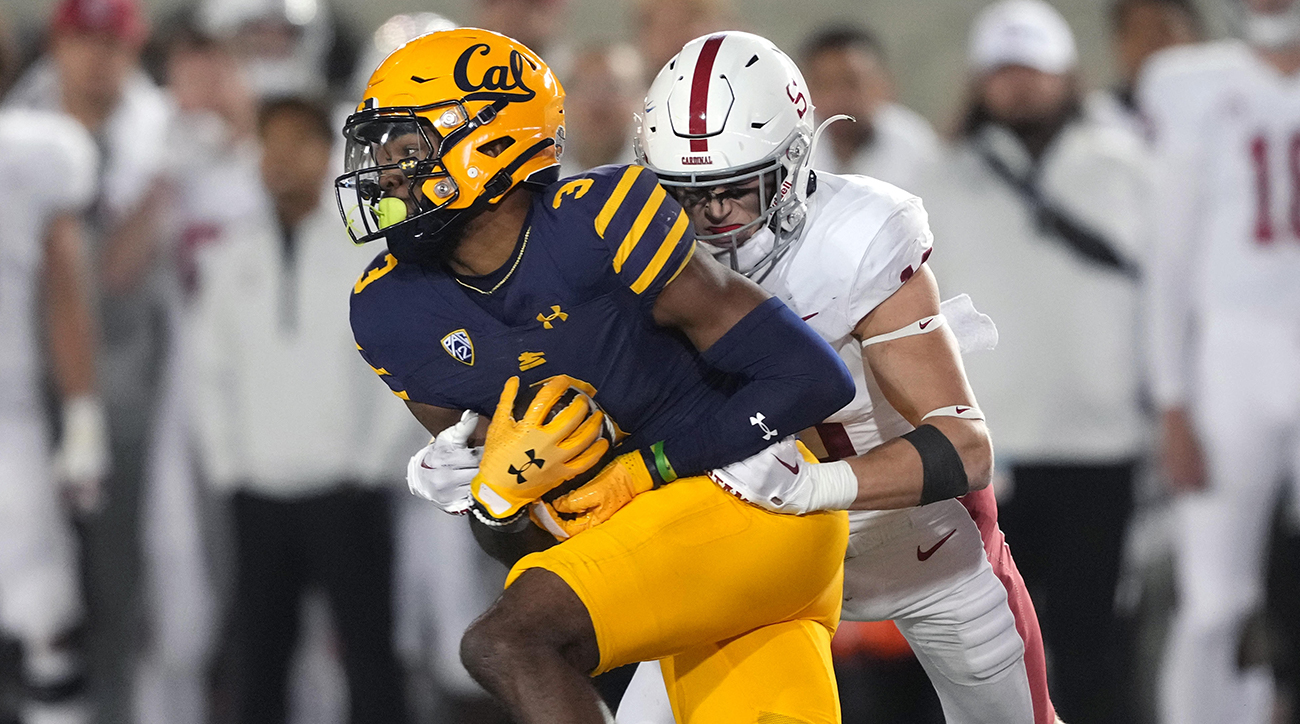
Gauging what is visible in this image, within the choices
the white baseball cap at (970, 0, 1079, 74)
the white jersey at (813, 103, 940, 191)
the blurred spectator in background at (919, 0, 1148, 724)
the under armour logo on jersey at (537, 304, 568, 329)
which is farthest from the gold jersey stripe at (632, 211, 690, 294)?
the white baseball cap at (970, 0, 1079, 74)

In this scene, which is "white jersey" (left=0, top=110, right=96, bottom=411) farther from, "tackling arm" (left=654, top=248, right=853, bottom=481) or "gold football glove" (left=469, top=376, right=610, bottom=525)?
"tackling arm" (left=654, top=248, right=853, bottom=481)

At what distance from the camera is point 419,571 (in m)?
4.51

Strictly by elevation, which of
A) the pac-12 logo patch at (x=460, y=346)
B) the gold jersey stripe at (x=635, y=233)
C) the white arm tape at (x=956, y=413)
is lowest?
the white arm tape at (x=956, y=413)

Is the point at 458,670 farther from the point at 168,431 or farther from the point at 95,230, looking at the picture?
the point at 95,230

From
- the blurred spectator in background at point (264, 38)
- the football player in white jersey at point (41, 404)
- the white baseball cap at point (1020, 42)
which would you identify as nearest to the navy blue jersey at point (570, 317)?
the football player in white jersey at point (41, 404)

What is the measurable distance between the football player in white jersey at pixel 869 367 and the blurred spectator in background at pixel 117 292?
2431 millimetres

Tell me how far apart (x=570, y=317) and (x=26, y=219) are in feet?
8.60

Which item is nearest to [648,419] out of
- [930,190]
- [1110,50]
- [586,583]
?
[586,583]

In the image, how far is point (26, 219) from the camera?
4379mm

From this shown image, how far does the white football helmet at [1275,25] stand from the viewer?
416cm

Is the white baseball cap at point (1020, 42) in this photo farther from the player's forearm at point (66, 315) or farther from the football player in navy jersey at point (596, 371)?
the player's forearm at point (66, 315)

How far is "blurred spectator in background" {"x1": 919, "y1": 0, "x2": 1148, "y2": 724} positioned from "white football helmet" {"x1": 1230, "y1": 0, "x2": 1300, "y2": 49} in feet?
1.45

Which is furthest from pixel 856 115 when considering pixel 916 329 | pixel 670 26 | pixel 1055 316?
pixel 916 329

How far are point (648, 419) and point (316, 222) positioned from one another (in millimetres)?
2191
